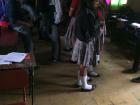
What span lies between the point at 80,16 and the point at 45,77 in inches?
48.4

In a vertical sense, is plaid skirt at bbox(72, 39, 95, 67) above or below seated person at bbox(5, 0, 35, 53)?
below

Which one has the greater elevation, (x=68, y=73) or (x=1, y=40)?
(x=1, y=40)

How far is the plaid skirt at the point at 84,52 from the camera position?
3336 mm

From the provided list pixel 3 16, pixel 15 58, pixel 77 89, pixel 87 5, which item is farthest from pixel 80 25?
pixel 3 16

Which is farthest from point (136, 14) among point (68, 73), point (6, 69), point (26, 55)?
point (6, 69)

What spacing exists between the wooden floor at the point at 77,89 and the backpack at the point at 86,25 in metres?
0.74

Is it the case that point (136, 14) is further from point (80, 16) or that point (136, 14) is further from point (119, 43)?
point (80, 16)

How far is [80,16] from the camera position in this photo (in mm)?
3215

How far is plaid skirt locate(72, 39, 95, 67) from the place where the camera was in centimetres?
334

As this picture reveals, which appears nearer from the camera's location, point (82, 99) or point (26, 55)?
point (26, 55)

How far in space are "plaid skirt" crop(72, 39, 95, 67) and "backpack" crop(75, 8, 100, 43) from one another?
0.09 metres

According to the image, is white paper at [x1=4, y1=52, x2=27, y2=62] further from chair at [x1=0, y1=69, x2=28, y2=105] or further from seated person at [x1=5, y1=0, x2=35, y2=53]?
seated person at [x1=5, y1=0, x2=35, y2=53]

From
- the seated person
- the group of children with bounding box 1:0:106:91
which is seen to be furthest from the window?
the seated person

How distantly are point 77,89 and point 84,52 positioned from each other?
0.56 meters
